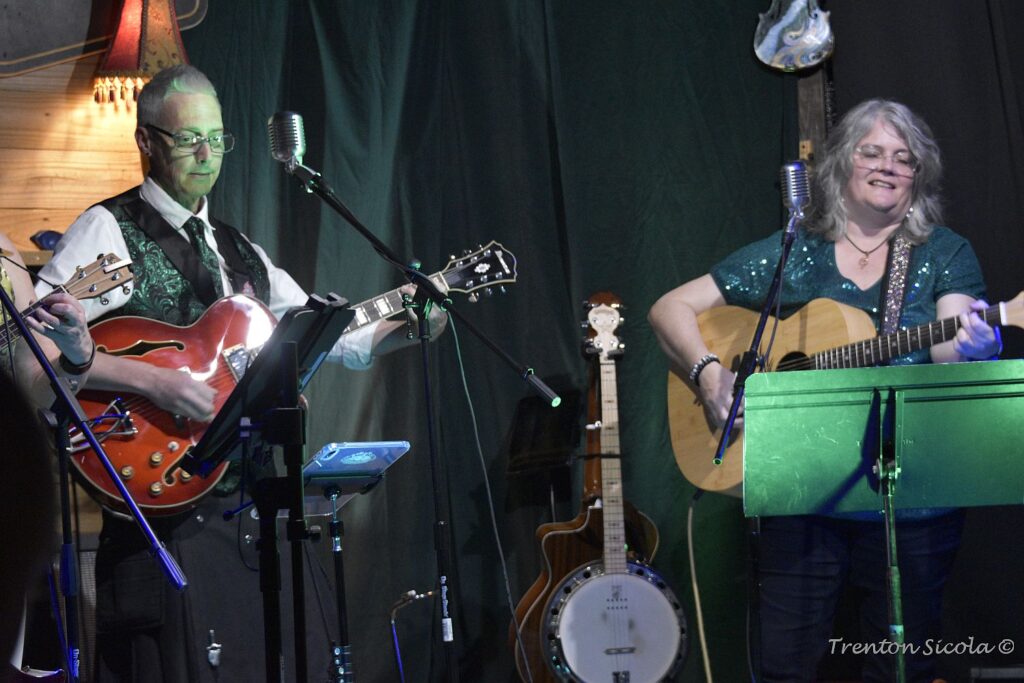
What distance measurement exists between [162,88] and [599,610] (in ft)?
7.33

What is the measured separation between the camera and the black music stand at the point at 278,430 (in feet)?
7.79

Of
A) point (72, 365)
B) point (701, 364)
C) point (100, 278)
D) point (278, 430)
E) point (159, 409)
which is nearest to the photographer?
point (278, 430)

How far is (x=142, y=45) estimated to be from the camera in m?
3.96

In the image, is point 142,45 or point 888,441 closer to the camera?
point 888,441

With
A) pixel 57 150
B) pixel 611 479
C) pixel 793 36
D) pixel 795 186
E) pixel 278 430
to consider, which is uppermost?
pixel 793 36

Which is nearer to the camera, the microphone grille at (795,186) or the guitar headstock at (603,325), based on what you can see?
the microphone grille at (795,186)

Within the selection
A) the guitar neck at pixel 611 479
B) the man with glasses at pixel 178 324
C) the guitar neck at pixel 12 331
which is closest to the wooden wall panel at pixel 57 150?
the man with glasses at pixel 178 324

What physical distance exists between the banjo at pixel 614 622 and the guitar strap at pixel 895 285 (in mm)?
1106

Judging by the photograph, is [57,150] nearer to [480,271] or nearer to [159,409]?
[159,409]

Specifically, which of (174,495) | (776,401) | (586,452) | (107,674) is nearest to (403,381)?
(586,452)

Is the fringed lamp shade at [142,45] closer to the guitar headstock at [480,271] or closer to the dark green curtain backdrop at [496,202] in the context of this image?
the dark green curtain backdrop at [496,202]

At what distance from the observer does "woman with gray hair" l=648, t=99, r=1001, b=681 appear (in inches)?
139

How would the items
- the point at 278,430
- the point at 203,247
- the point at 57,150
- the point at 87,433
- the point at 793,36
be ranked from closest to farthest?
1. the point at 278,430
2. the point at 87,433
3. the point at 203,247
4. the point at 57,150
5. the point at 793,36

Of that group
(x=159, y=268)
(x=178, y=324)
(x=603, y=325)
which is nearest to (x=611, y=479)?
(x=603, y=325)
